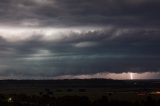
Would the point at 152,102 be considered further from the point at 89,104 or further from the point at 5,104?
the point at 5,104

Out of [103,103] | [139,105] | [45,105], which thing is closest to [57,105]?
[45,105]

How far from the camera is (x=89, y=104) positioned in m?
131

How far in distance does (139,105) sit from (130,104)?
5105 millimetres

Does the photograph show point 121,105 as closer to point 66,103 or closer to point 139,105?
point 139,105

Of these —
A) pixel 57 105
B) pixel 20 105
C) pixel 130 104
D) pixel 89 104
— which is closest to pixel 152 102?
pixel 130 104

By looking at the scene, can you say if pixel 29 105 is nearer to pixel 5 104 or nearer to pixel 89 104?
pixel 5 104

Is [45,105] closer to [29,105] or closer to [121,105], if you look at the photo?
[29,105]

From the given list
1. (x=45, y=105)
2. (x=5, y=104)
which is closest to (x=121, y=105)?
(x=45, y=105)

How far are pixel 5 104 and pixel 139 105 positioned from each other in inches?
1386

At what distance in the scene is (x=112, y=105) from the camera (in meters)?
131

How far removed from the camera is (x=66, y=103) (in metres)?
131

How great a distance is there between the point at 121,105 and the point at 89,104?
8.82 m

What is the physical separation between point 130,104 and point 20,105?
97.4ft

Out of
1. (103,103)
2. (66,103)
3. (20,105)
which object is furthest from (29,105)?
(103,103)
